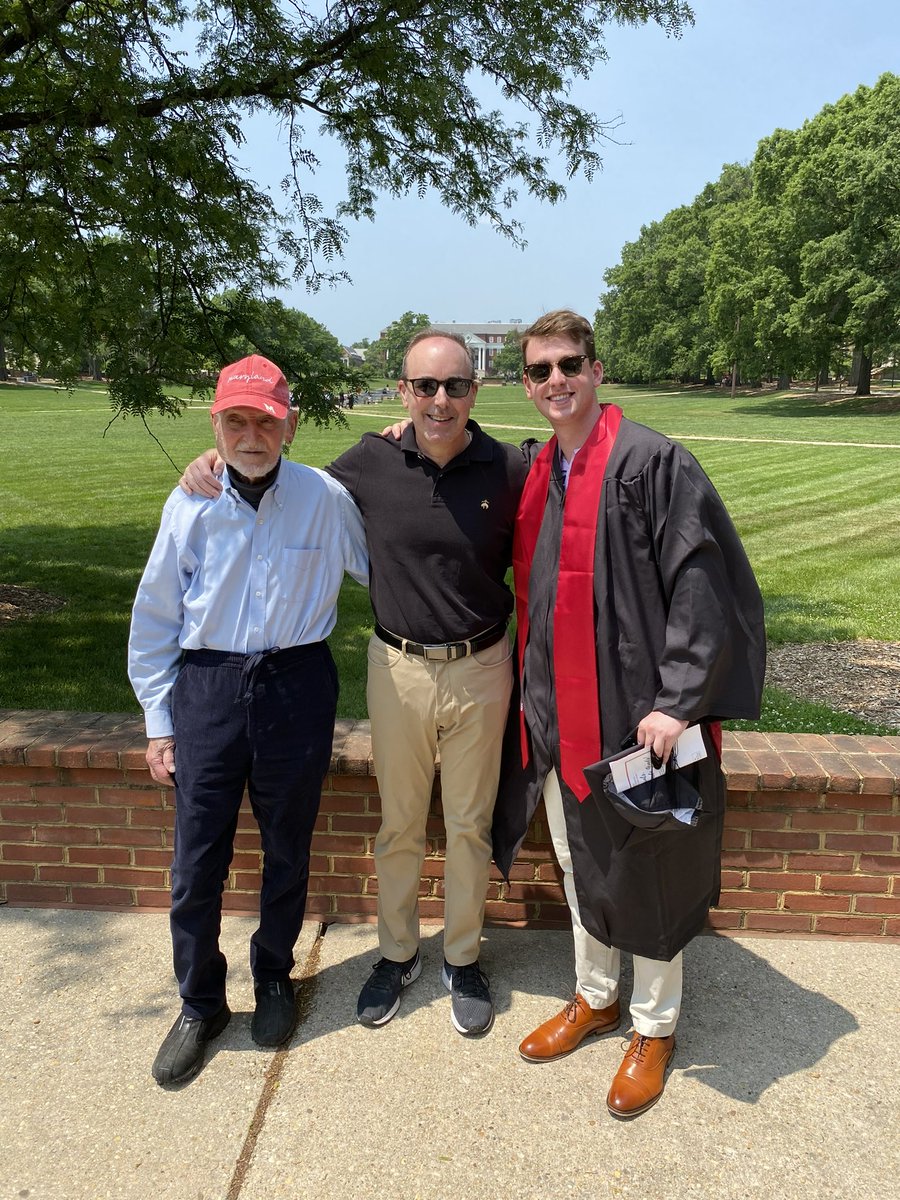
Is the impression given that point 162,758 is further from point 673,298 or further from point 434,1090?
point 673,298

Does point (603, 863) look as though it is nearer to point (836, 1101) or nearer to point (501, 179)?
point (836, 1101)

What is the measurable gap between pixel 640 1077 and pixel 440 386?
2.01 m

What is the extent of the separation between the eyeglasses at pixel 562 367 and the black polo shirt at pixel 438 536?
0.36 meters

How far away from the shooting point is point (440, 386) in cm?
261

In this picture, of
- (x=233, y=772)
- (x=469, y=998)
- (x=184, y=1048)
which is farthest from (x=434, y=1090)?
(x=233, y=772)

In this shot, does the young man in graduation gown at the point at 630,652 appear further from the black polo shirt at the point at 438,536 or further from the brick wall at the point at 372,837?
the brick wall at the point at 372,837

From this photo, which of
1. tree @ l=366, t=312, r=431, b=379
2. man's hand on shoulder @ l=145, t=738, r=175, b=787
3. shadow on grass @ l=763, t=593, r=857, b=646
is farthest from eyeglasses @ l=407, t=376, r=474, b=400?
tree @ l=366, t=312, r=431, b=379

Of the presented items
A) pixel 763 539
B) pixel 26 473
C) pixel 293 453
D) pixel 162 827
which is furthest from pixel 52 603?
pixel 293 453

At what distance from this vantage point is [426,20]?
5.32 m

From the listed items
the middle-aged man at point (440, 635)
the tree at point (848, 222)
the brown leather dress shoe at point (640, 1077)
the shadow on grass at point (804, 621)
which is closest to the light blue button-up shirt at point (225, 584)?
the middle-aged man at point (440, 635)

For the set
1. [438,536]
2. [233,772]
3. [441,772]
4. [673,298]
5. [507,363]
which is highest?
[673,298]

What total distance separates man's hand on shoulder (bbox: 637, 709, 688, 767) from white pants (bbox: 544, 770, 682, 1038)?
0.30 metres

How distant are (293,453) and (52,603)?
529 inches

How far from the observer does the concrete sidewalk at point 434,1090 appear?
221 cm
